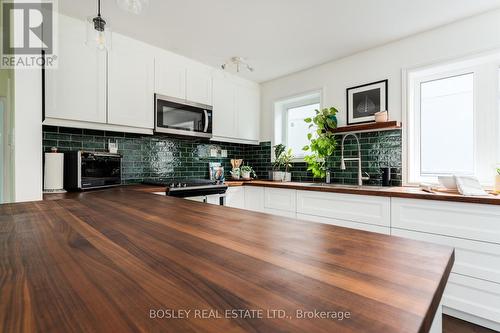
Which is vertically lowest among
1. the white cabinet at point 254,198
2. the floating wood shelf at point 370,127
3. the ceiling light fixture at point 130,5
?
the white cabinet at point 254,198

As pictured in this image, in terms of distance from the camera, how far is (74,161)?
2.13 metres

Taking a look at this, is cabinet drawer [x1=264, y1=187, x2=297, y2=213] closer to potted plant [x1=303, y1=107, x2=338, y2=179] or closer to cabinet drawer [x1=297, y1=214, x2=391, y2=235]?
cabinet drawer [x1=297, y1=214, x2=391, y2=235]

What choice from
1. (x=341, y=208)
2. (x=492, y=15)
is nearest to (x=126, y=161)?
(x=341, y=208)

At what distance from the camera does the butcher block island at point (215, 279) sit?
0.93 feet

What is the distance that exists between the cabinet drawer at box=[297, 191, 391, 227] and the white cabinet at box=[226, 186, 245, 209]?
80 cm

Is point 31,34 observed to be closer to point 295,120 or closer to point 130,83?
point 130,83

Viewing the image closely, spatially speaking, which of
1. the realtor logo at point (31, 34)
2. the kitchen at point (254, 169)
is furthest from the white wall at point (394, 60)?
the realtor logo at point (31, 34)

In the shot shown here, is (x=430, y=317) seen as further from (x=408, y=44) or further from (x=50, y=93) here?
(x=408, y=44)

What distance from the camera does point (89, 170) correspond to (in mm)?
2209

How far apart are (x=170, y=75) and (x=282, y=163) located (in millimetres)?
1802

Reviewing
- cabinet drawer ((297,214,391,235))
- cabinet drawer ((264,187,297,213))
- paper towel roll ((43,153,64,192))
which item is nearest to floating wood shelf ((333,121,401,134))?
cabinet drawer ((264,187,297,213))

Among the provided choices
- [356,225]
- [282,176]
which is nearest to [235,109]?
[282,176]

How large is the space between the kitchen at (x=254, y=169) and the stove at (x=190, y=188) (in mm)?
29

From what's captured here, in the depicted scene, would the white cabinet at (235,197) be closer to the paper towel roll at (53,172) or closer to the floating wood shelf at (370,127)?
the floating wood shelf at (370,127)
